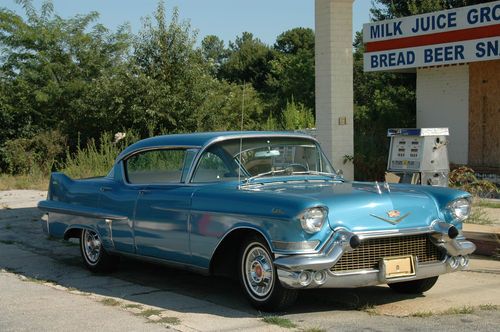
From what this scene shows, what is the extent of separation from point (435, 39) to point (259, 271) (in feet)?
39.5

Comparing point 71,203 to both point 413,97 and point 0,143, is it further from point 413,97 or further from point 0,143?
point 0,143

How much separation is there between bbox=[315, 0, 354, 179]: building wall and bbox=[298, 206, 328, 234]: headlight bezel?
9.50 m

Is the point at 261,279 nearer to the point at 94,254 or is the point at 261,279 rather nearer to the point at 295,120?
the point at 94,254

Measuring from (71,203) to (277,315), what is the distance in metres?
3.66

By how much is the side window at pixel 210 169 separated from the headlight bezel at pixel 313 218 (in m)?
1.42

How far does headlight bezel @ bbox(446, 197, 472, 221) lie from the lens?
20.7ft

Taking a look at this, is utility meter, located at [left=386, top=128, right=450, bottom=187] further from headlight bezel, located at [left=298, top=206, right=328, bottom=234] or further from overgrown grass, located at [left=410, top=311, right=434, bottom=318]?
headlight bezel, located at [left=298, top=206, right=328, bottom=234]

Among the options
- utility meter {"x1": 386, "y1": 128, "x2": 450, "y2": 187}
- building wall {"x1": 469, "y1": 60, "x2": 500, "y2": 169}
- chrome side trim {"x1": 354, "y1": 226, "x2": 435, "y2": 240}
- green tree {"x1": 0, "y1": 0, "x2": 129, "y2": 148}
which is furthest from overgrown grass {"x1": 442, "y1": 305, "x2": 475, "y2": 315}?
green tree {"x1": 0, "y1": 0, "x2": 129, "y2": 148}

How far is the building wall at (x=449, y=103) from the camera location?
17078 mm

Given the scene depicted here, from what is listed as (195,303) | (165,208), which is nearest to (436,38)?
(165,208)

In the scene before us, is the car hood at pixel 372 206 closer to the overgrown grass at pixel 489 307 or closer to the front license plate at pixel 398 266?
the front license plate at pixel 398 266

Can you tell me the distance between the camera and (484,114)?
Result: 16719 millimetres

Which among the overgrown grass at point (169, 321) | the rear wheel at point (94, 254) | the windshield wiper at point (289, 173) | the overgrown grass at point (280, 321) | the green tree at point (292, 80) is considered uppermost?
the green tree at point (292, 80)

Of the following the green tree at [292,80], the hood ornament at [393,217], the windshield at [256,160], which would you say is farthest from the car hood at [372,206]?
the green tree at [292,80]
